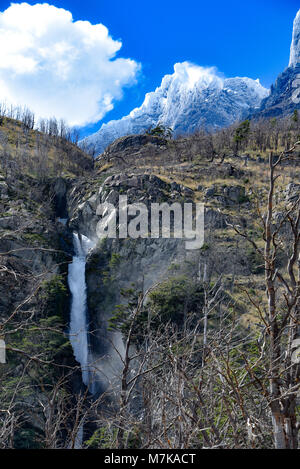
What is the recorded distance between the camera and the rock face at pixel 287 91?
143 meters

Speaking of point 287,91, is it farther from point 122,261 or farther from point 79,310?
point 79,310

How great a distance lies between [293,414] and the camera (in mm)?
2414

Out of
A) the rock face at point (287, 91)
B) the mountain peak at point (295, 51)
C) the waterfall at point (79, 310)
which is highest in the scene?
the mountain peak at point (295, 51)

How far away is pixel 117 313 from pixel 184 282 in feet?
17.1

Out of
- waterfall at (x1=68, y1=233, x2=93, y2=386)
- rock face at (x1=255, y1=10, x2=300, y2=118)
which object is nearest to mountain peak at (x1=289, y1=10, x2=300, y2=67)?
rock face at (x1=255, y1=10, x2=300, y2=118)

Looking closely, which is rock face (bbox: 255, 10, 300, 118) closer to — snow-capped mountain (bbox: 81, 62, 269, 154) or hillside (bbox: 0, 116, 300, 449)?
snow-capped mountain (bbox: 81, 62, 269, 154)

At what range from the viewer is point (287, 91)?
15575 cm

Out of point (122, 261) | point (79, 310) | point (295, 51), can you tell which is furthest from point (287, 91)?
point (79, 310)

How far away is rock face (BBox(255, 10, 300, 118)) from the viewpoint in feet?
469

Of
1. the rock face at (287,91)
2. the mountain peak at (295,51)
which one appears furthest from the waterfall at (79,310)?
the mountain peak at (295,51)

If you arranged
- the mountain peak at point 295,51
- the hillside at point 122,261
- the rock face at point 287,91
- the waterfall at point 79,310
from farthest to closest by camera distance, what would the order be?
the mountain peak at point 295,51, the rock face at point 287,91, the waterfall at point 79,310, the hillside at point 122,261

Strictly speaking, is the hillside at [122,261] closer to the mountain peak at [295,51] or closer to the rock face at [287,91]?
the rock face at [287,91]
